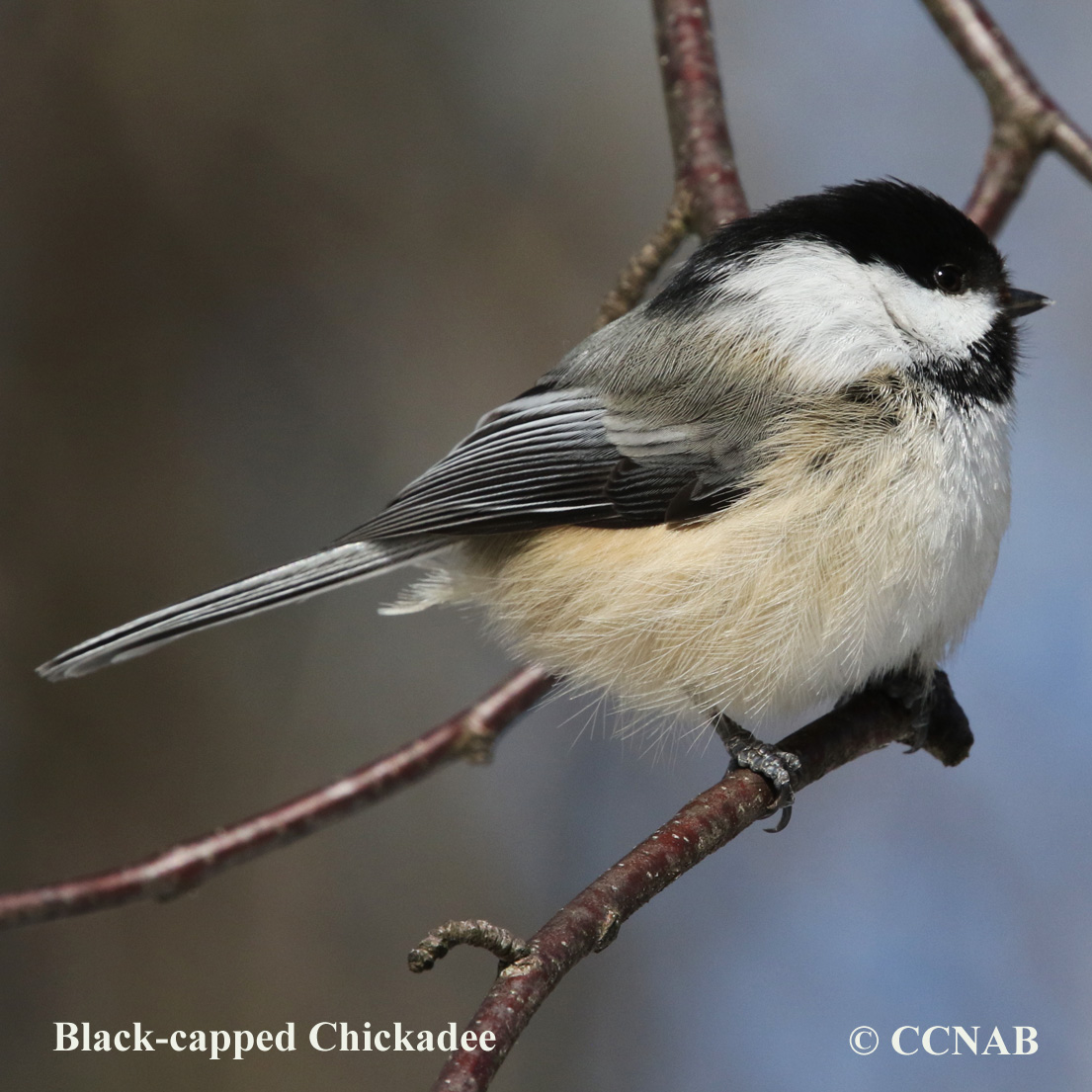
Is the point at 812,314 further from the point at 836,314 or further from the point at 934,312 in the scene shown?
the point at 934,312

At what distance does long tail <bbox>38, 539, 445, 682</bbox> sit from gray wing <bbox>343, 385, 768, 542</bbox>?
4cm

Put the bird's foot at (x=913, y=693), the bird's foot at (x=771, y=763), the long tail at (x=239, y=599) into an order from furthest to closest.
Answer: the bird's foot at (x=913, y=693), the long tail at (x=239, y=599), the bird's foot at (x=771, y=763)

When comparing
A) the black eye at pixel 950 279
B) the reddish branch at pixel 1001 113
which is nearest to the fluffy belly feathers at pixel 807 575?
the black eye at pixel 950 279

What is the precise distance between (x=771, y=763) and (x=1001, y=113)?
131cm

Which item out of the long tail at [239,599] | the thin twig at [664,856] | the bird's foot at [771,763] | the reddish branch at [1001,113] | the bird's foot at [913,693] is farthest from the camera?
the reddish branch at [1001,113]

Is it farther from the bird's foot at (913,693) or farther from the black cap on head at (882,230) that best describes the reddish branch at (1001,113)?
the bird's foot at (913,693)

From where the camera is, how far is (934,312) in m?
1.79

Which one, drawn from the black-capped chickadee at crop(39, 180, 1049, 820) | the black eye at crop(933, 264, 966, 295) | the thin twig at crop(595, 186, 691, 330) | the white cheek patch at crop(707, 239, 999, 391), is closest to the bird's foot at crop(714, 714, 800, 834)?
the black-capped chickadee at crop(39, 180, 1049, 820)

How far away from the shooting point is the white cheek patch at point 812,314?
1.73m

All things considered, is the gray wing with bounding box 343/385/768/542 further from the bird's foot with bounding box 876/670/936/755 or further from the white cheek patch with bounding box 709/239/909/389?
the bird's foot with bounding box 876/670/936/755

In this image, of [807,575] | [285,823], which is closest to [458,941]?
[807,575]

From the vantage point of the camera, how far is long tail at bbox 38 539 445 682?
1.68 m

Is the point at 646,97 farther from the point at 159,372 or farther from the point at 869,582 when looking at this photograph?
the point at 869,582

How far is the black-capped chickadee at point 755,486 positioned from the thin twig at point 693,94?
554 mm
